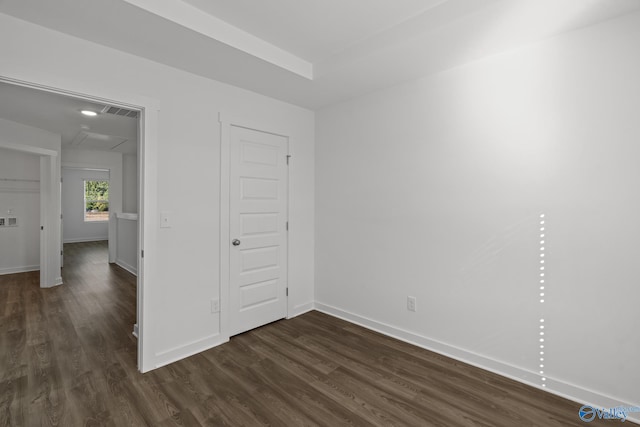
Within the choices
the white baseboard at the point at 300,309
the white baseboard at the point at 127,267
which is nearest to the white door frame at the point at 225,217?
the white baseboard at the point at 300,309

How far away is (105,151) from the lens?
686 centimetres

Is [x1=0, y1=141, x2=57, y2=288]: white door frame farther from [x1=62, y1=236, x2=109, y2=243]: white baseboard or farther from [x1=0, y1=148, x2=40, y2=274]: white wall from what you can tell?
[x1=62, y1=236, x2=109, y2=243]: white baseboard

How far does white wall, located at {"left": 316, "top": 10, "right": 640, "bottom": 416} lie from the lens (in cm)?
196

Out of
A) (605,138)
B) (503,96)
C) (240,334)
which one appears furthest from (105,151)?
(605,138)

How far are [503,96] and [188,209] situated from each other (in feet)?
9.26

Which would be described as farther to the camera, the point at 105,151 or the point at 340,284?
the point at 105,151

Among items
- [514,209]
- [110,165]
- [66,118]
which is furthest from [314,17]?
[110,165]

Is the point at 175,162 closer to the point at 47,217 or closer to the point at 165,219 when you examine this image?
the point at 165,219

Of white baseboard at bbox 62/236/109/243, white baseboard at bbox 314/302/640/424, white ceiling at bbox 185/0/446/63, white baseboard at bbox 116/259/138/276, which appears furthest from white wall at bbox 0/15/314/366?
white baseboard at bbox 62/236/109/243

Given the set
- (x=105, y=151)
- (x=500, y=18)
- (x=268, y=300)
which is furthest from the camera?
(x=105, y=151)

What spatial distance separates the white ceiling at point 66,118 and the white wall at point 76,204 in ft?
14.7

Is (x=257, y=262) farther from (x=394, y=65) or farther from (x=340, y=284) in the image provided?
(x=394, y=65)

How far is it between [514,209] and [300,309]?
257 cm

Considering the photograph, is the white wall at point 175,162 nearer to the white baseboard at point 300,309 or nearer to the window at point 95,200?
the white baseboard at point 300,309
